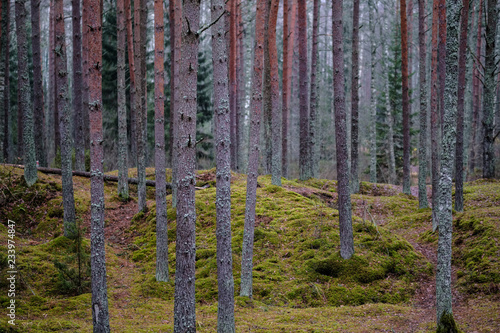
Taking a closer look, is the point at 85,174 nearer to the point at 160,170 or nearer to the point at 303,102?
the point at 160,170

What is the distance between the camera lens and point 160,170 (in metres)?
8.05

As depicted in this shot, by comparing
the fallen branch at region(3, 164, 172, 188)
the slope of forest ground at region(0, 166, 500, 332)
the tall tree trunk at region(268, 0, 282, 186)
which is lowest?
the slope of forest ground at region(0, 166, 500, 332)

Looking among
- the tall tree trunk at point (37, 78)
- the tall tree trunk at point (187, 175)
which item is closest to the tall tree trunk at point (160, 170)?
the tall tree trunk at point (187, 175)

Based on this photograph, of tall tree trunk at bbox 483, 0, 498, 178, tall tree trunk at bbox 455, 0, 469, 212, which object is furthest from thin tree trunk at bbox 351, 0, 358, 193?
tall tree trunk at bbox 483, 0, 498, 178

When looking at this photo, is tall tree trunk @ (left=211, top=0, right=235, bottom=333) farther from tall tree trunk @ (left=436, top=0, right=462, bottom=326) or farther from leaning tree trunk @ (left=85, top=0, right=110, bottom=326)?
tall tree trunk @ (left=436, top=0, right=462, bottom=326)

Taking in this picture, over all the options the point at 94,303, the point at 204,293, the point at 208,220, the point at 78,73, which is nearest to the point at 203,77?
the point at 78,73

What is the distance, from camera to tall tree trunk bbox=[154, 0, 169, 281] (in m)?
7.89

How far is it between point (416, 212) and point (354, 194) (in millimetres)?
2889

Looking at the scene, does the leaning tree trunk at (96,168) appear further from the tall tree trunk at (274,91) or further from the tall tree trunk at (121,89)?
the tall tree trunk at (274,91)

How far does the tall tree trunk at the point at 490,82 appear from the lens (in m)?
13.2

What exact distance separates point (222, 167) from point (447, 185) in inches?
127

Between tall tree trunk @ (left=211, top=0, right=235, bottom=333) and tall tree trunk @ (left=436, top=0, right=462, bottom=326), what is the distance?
9.70 feet

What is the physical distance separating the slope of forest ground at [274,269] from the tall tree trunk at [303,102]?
4435 millimetres

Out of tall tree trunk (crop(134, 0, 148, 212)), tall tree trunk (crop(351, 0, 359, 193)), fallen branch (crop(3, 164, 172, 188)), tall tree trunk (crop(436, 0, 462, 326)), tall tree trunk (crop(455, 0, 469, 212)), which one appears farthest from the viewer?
fallen branch (crop(3, 164, 172, 188))
